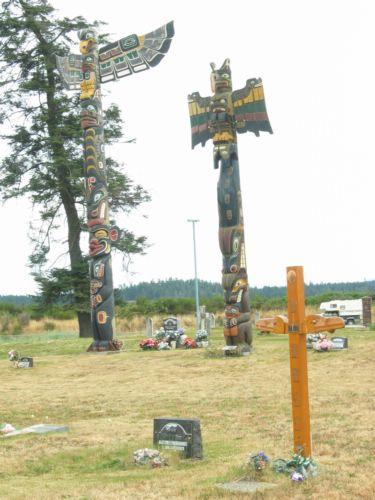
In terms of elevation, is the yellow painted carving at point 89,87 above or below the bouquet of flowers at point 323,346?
above

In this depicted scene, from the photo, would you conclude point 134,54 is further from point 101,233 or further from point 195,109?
point 101,233

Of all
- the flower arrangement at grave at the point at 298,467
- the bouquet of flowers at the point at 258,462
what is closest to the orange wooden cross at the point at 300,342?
the flower arrangement at grave at the point at 298,467

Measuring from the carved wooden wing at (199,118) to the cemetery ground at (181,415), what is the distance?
6.37 m

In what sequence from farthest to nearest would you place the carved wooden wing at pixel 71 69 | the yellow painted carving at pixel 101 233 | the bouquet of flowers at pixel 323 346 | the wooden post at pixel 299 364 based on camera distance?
the carved wooden wing at pixel 71 69, the yellow painted carving at pixel 101 233, the bouquet of flowers at pixel 323 346, the wooden post at pixel 299 364

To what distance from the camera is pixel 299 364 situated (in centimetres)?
743

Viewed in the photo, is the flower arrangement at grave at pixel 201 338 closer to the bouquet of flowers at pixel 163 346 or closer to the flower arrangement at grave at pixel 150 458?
the bouquet of flowers at pixel 163 346

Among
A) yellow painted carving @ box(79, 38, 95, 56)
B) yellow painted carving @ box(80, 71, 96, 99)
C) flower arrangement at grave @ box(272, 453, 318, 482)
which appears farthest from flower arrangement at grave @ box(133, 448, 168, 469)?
yellow painted carving @ box(79, 38, 95, 56)

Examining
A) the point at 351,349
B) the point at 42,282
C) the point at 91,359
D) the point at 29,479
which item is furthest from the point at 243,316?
the point at 42,282

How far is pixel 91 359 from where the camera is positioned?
838 inches

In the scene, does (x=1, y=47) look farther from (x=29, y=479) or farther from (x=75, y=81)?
(x=29, y=479)

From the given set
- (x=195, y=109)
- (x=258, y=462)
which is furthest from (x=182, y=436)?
(x=195, y=109)

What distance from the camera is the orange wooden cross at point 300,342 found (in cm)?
742

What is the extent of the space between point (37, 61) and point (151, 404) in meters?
25.4

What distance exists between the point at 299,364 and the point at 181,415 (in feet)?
15.9
